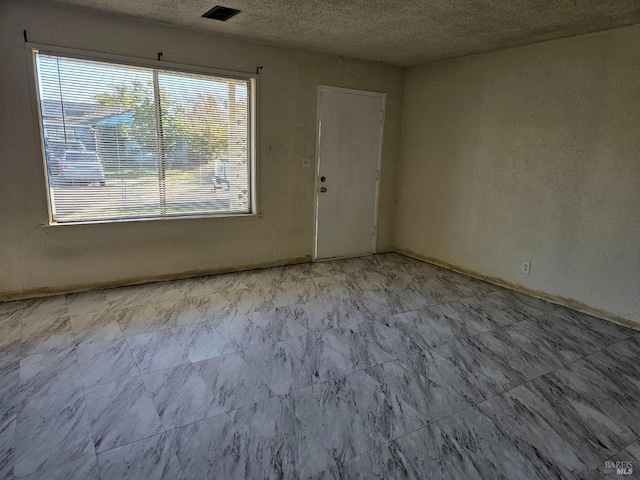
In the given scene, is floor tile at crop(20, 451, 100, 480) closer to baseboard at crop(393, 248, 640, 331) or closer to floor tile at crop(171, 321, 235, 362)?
floor tile at crop(171, 321, 235, 362)

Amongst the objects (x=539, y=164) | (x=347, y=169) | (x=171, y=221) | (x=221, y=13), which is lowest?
(x=171, y=221)

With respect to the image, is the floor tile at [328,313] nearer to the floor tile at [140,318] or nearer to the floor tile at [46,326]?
the floor tile at [140,318]

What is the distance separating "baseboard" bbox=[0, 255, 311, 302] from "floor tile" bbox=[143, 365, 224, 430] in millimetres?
1770

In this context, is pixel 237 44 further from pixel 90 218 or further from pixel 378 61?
pixel 90 218

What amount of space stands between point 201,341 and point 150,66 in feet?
8.51

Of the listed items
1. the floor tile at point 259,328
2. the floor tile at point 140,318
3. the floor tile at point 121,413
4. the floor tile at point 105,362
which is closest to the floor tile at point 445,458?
the floor tile at point 121,413

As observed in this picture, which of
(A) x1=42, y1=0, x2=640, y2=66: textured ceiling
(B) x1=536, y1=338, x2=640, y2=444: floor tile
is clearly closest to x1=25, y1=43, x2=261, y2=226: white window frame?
(A) x1=42, y1=0, x2=640, y2=66: textured ceiling

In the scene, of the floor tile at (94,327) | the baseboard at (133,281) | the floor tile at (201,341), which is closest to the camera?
the floor tile at (201,341)

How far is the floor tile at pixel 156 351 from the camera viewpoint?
254 cm

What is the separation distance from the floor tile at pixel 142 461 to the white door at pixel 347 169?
337 centimetres

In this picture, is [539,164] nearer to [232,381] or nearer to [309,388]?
[309,388]

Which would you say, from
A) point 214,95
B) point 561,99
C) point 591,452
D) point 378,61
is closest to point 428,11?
point 561,99

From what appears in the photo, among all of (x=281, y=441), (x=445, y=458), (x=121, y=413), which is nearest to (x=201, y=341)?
(x=121, y=413)

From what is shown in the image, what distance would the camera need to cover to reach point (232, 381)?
2.38m
